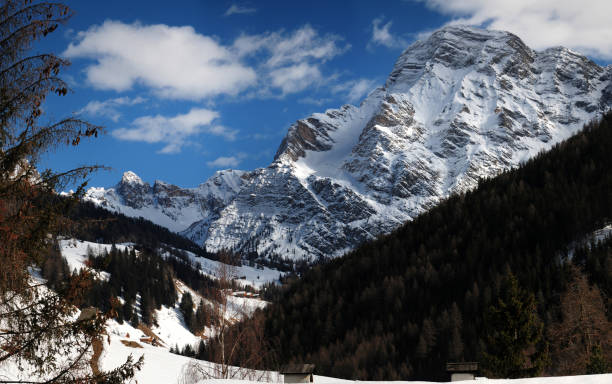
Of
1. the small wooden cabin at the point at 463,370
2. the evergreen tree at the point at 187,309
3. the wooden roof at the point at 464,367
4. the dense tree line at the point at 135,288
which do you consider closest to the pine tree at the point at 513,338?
the small wooden cabin at the point at 463,370

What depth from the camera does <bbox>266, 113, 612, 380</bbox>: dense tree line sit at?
315 feet

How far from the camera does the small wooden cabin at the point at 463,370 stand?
→ 22.8 m

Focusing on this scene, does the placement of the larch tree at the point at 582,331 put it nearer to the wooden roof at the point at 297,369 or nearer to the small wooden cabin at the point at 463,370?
the small wooden cabin at the point at 463,370

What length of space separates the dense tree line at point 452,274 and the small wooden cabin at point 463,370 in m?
68.7

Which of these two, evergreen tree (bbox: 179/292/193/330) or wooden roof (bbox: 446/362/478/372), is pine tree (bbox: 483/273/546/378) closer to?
wooden roof (bbox: 446/362/478/372)

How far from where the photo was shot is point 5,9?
11039 mm

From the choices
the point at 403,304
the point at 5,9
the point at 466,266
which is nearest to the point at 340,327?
the point at 403,304

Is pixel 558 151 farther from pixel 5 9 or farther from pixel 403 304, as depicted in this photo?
pixel 5 9

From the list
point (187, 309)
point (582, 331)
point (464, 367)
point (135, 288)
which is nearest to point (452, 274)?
point (582, 331)

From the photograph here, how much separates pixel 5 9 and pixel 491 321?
42273mm

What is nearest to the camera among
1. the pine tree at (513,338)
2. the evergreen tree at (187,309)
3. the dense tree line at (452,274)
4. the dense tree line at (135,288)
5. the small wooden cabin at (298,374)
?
the small wooden cabin at (298,374)

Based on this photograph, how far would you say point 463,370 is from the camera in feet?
75.3

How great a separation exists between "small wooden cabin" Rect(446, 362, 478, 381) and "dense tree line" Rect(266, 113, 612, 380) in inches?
2706

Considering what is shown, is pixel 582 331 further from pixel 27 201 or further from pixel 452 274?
pixel 452 274
